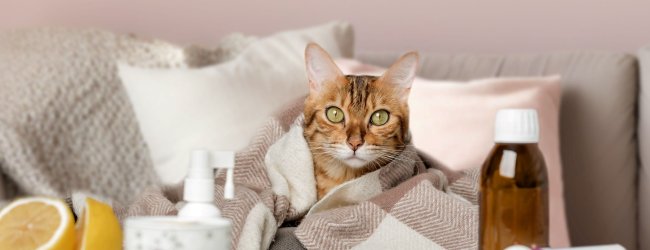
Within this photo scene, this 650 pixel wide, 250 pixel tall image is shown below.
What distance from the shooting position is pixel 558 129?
4.72ft

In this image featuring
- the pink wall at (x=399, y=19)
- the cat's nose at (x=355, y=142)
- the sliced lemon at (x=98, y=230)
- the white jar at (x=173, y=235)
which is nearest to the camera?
the white jar at (x=173, y=235)

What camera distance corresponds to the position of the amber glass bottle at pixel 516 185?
0.60m

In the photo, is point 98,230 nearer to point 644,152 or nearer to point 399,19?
point 644,152

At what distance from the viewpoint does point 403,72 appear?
0.79 m

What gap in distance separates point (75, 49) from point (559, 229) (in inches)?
34.8

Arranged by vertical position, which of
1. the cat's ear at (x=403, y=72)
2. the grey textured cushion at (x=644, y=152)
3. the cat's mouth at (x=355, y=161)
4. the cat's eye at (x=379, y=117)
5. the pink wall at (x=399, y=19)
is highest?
the pink wall at (x=399, y=19)

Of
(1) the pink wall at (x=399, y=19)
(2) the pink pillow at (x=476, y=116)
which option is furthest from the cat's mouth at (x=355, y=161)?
(1) the pink wall at (x=399, y=19)

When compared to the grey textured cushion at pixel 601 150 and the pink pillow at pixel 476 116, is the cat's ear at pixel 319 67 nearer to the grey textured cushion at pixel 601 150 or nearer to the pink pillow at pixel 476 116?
the pink pillow at pixel 476 116

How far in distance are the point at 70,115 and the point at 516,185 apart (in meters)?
1.04

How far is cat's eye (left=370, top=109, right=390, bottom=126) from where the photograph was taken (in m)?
0.77

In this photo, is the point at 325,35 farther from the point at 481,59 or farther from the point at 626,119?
the point at 626,119

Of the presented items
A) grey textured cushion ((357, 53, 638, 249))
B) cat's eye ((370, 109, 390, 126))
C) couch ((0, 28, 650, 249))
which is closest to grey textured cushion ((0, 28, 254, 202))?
couch ((0, 28, 650, 249))

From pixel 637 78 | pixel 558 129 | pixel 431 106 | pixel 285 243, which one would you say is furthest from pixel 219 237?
Result: pixel 637 78

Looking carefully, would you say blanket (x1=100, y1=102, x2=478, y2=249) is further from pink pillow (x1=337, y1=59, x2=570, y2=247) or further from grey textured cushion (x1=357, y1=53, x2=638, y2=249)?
grey textured cushion (x1=357, y1=53, x2=638, y2=249)
